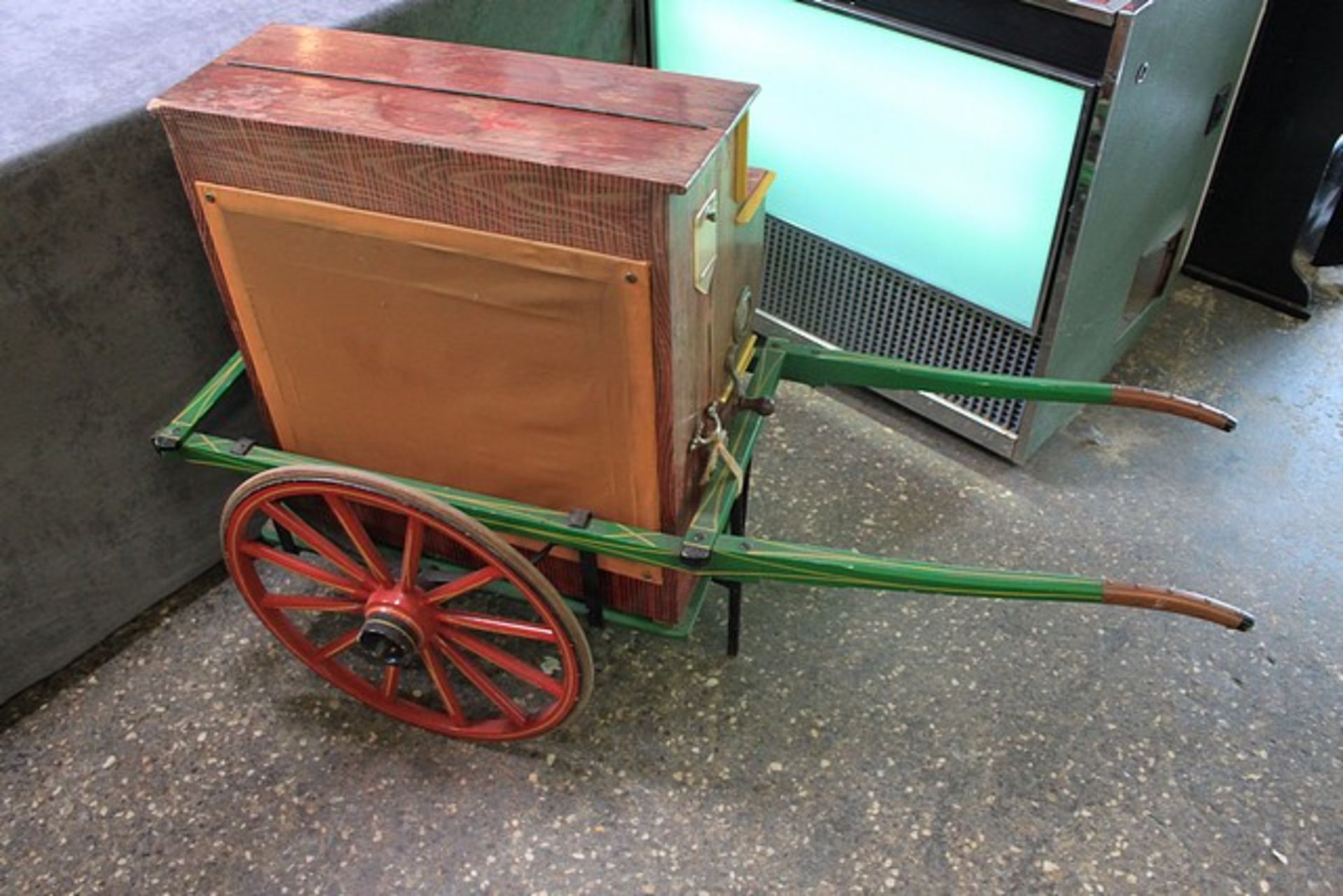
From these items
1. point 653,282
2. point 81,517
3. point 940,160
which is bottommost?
point 81,517

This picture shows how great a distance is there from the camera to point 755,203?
173 cm

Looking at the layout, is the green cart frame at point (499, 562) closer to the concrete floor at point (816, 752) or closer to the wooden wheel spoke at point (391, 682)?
the wooden wheel spoke at point (391, 682)

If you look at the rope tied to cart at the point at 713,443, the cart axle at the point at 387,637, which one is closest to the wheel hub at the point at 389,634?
the cart axle at the point at 387,637

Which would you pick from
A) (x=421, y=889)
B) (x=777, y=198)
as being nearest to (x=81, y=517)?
(x=421, y=889)

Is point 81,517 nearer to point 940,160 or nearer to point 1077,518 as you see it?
point 940,160

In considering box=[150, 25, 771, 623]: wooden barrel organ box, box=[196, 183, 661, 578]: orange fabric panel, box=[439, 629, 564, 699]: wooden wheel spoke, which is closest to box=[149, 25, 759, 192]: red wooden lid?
box=[150, 25, 771, 623]: wooden barrel organ box

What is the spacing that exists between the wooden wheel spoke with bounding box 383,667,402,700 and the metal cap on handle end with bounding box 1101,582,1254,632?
1.16 metres

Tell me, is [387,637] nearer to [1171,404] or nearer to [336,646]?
[336,646]

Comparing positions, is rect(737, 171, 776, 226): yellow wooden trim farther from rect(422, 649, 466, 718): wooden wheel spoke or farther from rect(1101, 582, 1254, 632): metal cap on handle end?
rect(422, 649, 466, 718): wooden wheel spoke

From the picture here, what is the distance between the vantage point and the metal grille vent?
8.03 feet

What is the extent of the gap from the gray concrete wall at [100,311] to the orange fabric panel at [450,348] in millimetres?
312

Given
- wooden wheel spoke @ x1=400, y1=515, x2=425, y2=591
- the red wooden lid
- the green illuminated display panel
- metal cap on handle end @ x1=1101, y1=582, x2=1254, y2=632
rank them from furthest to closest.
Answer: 1. the green illuminated display panel
2. wooden wheel spoke @ x1=400, y1=515, x2=425, y2=591
3. metal cap on handle end @ x1=1101, y1=582, x2=1254, y2=632
4. the red wooden lid

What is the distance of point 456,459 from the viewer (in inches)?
69.3

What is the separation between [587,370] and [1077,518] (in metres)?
1.40
